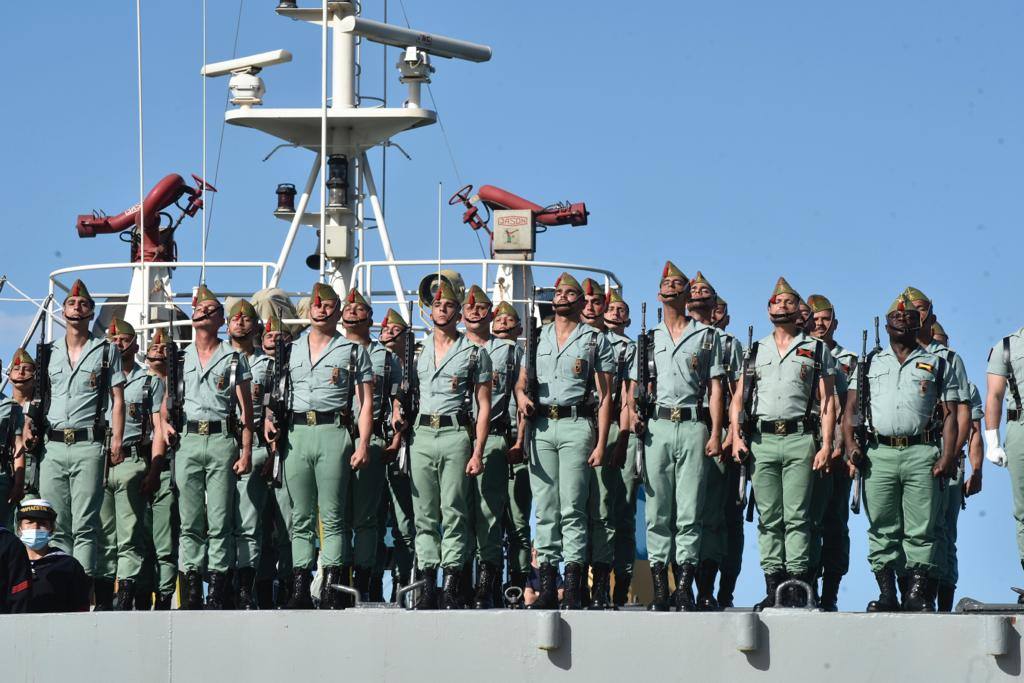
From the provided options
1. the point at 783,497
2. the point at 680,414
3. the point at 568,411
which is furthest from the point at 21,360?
the point at 783,497

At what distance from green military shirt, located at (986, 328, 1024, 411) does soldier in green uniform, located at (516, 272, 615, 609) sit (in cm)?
214

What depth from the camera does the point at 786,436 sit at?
11078 mm

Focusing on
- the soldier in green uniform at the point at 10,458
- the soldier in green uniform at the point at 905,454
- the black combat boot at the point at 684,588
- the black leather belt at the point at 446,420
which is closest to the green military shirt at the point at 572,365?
the black leather belt at the point at 446,420

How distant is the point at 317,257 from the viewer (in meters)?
18.7

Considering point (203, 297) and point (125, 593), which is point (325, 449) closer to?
point (203, 297)

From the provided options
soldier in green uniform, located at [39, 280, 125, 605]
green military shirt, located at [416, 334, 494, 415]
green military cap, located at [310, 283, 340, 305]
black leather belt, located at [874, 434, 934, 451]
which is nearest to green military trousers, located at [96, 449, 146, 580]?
soldier in green uniform, located at [39, 280, 125, 605]

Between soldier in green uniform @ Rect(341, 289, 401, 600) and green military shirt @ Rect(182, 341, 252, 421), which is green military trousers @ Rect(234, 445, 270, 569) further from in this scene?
soldier in green uniform @ Rect(341, 289, 401, 600)

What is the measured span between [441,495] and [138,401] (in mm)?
2366

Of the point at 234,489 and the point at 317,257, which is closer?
the point at 234,489

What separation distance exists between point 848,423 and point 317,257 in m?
8.44

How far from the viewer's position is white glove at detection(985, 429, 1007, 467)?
1098cm

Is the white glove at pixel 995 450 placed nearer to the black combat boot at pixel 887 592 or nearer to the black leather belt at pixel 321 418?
the black combat boot at pixel 887 592

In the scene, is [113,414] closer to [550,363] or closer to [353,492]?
[353,492]

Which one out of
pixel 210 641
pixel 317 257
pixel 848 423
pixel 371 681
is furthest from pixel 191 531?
pixel 317 257
